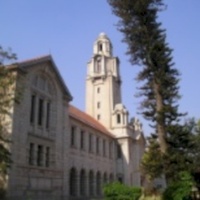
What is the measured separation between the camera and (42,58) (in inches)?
1284

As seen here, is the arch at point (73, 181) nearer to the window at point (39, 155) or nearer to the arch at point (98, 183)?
the arch at point (98, 183)

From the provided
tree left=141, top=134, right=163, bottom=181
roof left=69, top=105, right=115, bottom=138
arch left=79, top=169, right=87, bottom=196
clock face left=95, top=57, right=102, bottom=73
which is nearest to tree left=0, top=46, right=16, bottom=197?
tree left=141, top=134, right=163, bottom=181

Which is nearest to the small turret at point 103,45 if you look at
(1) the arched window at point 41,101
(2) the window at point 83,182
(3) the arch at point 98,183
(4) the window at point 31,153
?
(3) the arch at point 98,183

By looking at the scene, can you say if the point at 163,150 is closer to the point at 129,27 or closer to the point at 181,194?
the point at 181,194

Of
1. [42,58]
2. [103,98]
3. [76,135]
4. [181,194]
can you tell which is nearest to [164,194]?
[181,194]

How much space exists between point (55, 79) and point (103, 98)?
27829mm

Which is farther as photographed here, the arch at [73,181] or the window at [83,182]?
the window at [83,182]

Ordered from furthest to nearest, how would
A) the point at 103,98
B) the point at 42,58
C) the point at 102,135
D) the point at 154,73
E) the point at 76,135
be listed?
the point at 103,98
the point at 102,135
the point at 76,135
the point at 42,58
the point at 154,73

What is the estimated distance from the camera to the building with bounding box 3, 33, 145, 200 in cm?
2867

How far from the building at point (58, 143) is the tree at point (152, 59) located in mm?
9321

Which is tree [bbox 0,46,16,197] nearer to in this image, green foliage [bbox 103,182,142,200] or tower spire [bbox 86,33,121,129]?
green foliage [bbox 103,182,142,200]

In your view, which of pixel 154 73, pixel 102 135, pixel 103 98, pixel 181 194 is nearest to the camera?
pixel 181 194

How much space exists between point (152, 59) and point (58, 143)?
13789 millimetres

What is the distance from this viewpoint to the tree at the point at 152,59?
27391 mm
